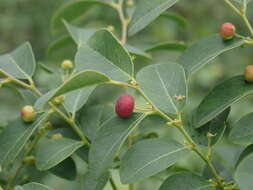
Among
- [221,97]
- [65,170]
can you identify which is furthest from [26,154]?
[221,97]

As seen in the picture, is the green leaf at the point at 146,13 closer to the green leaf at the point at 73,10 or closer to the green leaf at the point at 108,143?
the green leaf at the point at 108,143

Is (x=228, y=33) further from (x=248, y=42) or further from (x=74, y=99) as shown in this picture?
(x=74, y=99)

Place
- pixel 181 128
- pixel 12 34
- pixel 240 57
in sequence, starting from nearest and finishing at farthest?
1. pixel 181 128
2. pixel 240 57
3. pixel 12 34

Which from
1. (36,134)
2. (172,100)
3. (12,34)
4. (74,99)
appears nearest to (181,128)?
(172,100)

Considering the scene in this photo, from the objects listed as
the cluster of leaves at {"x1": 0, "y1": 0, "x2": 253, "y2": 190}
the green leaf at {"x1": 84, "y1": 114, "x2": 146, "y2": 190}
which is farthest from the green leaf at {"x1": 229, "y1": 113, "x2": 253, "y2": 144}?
the green leaf at {"x1": 84, "y1": 114, "x2": 146, "y2": 190}

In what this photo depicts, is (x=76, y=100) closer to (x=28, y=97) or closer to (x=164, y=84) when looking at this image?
(x=28, y=97)

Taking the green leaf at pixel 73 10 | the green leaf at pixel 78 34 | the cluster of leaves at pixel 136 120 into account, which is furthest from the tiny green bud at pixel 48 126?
the green leaf at pixel 73 10
